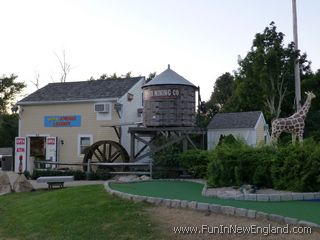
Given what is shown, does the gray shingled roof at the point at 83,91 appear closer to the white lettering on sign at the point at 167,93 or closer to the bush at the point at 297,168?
the white lettering on sign at the point at 167,93

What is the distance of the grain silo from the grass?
8248 mm

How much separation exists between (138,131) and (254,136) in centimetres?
1143

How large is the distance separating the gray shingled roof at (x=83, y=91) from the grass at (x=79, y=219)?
1367cm

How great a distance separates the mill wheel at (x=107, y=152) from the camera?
2378 centimetres

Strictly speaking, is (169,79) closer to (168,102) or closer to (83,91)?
(168,102)

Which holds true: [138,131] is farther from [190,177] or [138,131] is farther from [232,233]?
[232,233]

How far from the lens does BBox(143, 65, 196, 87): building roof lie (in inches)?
821

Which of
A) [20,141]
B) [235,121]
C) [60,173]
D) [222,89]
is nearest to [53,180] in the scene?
[60,173]

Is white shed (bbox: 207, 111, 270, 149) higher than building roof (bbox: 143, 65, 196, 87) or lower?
lower

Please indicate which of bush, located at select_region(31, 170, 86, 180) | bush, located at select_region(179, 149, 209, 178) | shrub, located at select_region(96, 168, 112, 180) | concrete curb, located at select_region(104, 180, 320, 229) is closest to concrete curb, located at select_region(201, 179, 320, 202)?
concrete curb, located at select_region(104, 180, 320, 229)

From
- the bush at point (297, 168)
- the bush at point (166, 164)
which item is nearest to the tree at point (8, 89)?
the bush at point (166, 164)

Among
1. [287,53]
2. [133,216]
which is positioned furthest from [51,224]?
[287,53]

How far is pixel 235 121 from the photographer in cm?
3161

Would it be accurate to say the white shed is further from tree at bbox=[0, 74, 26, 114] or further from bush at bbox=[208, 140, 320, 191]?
tree at bbox=[0, 74, 26, 114]
